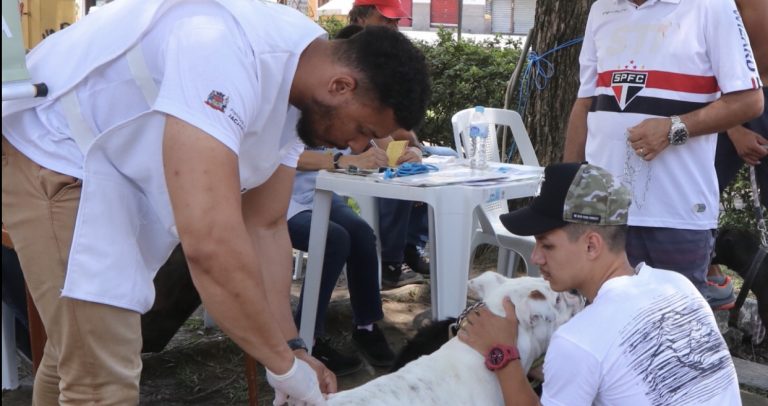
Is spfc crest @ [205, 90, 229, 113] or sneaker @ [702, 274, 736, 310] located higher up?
spfc crest @ [205, 90, 229, 113]

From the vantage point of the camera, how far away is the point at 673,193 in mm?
3229

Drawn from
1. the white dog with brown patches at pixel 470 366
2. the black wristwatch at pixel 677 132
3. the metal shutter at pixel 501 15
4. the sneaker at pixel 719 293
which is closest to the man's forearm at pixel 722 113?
the black wristwatch at pixel 677 132

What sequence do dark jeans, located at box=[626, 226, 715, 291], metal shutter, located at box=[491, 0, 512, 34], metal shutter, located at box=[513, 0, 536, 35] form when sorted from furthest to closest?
1. metal shutter, located at box=[491, 0, 512, 34]
2. metal shutter, located at box=[513, 0, 536, 35]
3. dark jeans, located at box=[626, 226, 715, 291]

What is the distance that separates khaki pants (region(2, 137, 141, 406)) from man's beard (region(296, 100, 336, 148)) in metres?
0.57

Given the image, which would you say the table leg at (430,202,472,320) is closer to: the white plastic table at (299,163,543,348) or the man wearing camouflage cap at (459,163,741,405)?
the white plastic table at (299,163,543,348)

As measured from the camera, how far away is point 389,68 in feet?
6.75

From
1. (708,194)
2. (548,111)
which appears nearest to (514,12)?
(548,111)

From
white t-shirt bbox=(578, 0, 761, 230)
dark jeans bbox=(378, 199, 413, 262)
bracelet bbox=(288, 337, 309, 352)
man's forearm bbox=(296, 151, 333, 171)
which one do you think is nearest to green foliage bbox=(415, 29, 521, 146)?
dark jeans bbox=(378, 199, 413, 262)

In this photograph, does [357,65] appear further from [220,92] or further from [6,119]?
[6,119]

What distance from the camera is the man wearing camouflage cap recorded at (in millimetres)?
2090

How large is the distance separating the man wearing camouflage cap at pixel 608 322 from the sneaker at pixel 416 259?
336cm

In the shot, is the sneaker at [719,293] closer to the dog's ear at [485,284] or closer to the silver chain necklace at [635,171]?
the silver chain necklace at [635,171]

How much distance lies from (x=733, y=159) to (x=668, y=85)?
3.31ft

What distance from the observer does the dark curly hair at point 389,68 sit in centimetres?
206
